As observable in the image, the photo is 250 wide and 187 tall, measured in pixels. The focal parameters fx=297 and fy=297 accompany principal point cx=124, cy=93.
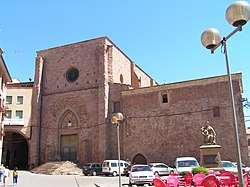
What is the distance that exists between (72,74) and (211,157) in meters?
23.3

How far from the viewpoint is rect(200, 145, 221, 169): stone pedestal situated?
51.1ft

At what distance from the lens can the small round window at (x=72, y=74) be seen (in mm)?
35344

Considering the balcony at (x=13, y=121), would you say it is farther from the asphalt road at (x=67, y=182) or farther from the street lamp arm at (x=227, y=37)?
the street lamp arm at (x=227, y=37)

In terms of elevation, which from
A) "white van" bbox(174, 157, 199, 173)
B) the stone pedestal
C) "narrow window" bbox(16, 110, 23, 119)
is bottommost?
"white van" bbox(174, 157, 199, 173)

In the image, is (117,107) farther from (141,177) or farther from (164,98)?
(141,177)

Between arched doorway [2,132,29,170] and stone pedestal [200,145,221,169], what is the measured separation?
2743 centimetres

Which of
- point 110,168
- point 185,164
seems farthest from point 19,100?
point 185,164

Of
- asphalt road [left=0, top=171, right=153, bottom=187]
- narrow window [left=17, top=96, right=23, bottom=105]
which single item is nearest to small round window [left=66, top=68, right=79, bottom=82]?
narrow window [left=17, top=96, right=23, bottom=105]

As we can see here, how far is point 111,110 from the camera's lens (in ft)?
104

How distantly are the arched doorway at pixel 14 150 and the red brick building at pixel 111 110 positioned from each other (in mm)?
5018

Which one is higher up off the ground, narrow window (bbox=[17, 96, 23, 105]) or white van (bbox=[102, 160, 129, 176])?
narrow window (bbox=[17, 96, 23, 105])

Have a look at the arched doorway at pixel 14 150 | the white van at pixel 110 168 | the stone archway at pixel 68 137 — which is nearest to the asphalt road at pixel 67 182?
the white van at pixel 110 168

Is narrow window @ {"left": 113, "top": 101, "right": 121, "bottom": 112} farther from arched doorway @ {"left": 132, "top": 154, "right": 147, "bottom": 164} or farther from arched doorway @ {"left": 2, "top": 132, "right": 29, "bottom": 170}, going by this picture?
arched doorway @ {"left": 2, "top": 132, "right": 29, "bottom": 170}

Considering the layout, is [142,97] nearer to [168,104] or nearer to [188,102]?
[168,104]
